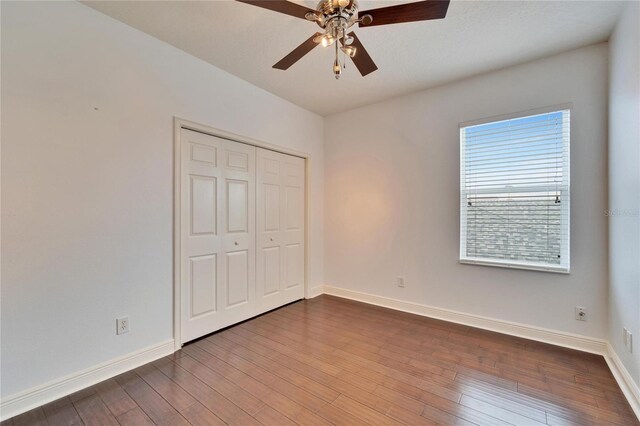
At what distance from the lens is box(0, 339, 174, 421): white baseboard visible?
1.65 metres

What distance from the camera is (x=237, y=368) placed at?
7.01 ft

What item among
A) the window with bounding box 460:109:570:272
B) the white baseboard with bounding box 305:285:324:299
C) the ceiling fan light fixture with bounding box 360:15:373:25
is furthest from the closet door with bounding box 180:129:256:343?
the window with bounding box 460:109:570:272

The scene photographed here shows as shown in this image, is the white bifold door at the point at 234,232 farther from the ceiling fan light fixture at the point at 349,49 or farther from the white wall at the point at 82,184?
the ceiling fan light fixture at the point at 349,49

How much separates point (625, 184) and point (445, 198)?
1.39m

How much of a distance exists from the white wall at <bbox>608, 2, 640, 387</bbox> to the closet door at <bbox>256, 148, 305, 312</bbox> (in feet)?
10.1

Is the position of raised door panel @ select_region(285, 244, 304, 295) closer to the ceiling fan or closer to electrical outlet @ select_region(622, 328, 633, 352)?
the ceiling fan

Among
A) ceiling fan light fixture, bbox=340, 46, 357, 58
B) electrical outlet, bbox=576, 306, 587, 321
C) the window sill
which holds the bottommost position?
electrical outlet, bbox=576, 306, 587, 321

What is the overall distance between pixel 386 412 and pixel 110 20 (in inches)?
132

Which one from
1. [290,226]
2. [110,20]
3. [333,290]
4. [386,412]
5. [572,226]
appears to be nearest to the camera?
[386,412]

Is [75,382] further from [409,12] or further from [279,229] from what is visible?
[409,12]

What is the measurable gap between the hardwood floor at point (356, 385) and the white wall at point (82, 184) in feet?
1.26

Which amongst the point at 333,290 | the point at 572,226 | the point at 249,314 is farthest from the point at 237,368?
the point at 572,226

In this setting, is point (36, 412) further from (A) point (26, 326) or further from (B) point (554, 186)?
(B) point (554, 186)

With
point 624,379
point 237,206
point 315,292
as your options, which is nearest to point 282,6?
point 237,206
